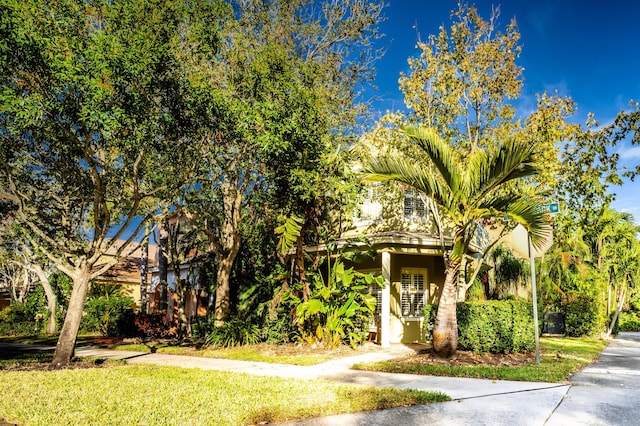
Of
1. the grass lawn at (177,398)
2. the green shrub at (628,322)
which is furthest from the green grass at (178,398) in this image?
the green shrub at (628,322)

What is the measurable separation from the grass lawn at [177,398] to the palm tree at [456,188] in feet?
13.4

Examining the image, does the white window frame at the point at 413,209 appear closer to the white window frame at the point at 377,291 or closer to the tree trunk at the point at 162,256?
the white window frame at the point at 377,291

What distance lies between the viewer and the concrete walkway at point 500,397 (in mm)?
5094

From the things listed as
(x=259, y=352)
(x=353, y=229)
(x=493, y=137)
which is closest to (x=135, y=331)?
(x=259, y=352)

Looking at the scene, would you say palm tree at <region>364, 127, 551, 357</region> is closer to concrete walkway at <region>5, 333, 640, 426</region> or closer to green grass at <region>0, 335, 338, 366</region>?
concrete walkway at <region>5, 333, 640, 426</region>

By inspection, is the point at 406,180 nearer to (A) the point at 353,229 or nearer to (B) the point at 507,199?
(B) the point at 507,199

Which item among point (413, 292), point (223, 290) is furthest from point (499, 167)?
point (223, 290)

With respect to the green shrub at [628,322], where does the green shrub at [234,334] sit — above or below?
above

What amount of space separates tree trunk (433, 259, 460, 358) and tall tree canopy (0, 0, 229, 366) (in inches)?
264

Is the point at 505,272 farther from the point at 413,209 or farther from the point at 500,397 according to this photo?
the point at 500,397

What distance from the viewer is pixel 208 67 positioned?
40.2 ft

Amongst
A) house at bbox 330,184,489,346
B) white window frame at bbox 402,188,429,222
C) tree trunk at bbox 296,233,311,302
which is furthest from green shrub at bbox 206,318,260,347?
white window frame at bbox 402,188,429,222

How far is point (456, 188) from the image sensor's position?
33.4 feet

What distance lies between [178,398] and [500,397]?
457 centimetres
